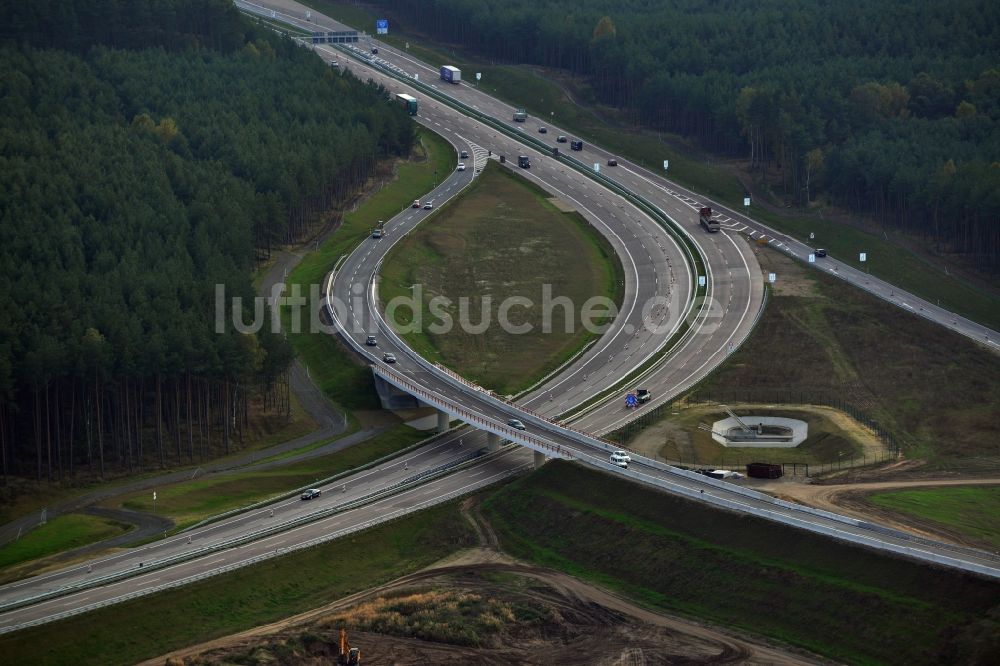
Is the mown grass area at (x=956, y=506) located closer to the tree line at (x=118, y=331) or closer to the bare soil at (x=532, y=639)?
the bare soil at (x=532, y=639)

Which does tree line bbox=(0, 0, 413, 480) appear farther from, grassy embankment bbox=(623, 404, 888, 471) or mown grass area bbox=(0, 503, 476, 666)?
grassy embankment bbox=(623, 404, 888, 471)

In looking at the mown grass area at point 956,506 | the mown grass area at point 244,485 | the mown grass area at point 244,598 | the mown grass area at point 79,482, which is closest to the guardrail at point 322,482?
the mown grass area at point 244,485

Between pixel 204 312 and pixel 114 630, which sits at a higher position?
pixel 204 312

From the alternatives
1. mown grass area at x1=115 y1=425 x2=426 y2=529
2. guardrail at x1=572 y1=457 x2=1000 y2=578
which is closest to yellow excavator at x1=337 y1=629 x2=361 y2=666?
mown grass area at x1=115 y1=425 x2=426 y2=529

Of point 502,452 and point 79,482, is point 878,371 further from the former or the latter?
point 79,482

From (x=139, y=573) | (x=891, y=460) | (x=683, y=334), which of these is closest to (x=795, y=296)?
(x=683, y=334)

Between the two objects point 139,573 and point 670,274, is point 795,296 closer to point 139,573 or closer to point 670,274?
point 670,274
